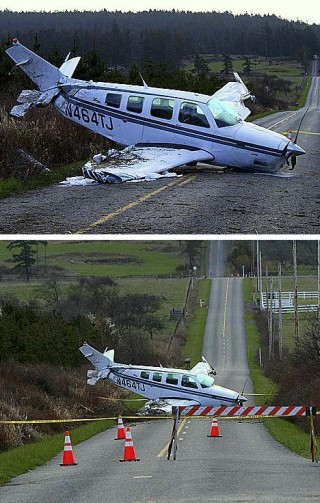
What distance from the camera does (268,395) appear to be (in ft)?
125

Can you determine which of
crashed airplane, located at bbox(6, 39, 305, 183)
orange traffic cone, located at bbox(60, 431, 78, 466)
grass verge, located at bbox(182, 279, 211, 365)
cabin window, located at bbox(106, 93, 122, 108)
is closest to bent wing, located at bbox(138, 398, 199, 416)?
crashed airplane, located at bbox(6, 39, 305, 183)

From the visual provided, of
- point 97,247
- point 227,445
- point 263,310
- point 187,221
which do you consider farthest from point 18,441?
point 97,247

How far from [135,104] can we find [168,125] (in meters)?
1.36

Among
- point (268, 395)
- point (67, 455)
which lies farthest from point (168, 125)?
point (268, 395)

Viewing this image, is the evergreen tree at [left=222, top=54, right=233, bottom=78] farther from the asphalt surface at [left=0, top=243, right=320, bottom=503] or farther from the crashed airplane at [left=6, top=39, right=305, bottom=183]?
the asphalt surface at [left=0, top=243, right=320, bottom=503]

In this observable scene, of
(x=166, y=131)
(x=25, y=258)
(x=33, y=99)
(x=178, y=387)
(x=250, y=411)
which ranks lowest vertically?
(x=25, y=258)

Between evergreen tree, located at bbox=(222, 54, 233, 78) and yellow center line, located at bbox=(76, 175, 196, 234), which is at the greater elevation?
evergreen tree, located at bbox=(222, 54, 233, 78)

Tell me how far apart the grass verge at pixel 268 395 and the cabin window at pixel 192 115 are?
7398mm

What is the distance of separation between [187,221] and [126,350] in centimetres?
4144

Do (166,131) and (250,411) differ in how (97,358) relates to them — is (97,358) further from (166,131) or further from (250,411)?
(250,411)

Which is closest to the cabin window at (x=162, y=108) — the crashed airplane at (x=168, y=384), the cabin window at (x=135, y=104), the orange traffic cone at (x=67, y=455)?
the cabin window at (x=135, y=104)

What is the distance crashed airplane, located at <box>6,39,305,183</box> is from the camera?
2216cm

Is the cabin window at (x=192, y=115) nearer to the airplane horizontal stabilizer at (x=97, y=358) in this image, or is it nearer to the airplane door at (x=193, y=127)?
the airplane door at (x=193, y=127)

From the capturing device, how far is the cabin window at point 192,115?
2317cm
